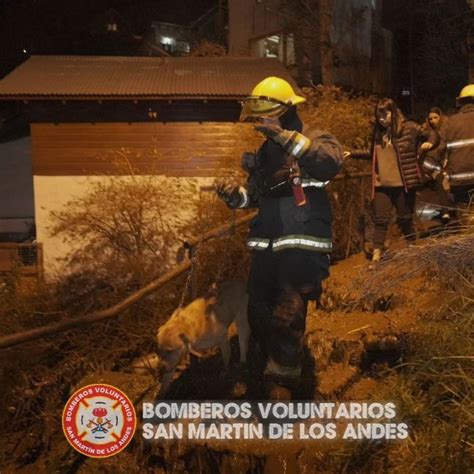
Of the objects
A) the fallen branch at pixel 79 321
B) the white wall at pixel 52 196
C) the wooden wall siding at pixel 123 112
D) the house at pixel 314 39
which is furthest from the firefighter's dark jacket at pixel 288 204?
the house at pixel 314 39

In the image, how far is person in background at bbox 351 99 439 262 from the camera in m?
5.49

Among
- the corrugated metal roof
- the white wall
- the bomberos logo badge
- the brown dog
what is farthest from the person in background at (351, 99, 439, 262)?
the corrugated metal roof

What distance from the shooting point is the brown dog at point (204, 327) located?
3.59 metres

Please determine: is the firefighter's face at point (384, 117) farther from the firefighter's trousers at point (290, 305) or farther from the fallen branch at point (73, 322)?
the fallen branch at point (73, 322)

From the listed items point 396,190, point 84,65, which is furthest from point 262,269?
point 84,65

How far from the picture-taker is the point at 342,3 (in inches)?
696

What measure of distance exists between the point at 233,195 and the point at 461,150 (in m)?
→ 3.29

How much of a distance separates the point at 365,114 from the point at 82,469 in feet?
19.3

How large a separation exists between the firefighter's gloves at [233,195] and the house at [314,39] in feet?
44.2

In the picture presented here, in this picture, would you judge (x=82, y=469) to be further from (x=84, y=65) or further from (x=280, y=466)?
(x=84, y=65)

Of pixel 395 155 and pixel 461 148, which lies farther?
pixel 461 148

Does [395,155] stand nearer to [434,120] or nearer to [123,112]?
[434,120]

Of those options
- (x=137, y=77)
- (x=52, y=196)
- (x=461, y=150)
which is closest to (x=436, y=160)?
(x=461, y=150)

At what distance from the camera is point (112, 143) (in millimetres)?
11609
